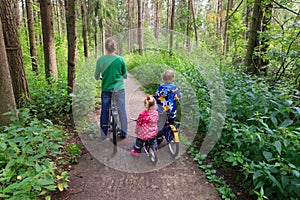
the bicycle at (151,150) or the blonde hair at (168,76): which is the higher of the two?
the blonde hair at (168,76)

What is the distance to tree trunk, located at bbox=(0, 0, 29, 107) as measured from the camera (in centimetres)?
417

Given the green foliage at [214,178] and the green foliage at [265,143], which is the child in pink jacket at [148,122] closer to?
the green foliage at [214,178]

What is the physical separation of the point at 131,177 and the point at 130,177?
16mm

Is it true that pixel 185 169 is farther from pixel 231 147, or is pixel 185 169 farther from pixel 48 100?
pixel 48 100

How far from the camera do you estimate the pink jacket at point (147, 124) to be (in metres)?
3.35

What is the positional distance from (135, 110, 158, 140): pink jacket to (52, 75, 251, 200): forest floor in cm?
51

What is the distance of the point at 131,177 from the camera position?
312 cm

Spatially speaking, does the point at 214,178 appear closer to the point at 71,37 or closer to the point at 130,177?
the point at 130,177

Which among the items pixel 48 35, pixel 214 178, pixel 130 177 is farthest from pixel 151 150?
pixel 48 35

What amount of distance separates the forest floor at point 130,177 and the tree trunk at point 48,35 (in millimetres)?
3733

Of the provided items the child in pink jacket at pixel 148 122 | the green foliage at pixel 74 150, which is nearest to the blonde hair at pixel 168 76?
the child in pink jacket at pixel 148 122

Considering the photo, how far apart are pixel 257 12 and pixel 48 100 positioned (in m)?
6.24

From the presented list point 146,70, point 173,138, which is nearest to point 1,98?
point 173,138

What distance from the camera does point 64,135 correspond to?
4.13 m
